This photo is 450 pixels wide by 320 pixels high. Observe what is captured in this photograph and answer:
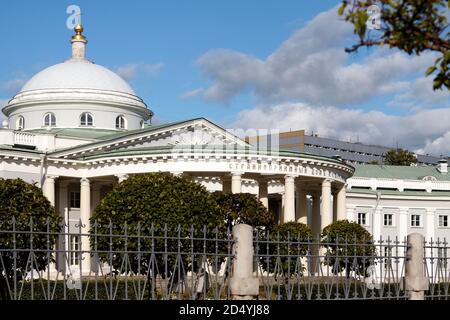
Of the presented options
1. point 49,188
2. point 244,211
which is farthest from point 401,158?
point 244,211

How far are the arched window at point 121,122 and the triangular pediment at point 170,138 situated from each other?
19.9 feet

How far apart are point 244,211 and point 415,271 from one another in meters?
18.7

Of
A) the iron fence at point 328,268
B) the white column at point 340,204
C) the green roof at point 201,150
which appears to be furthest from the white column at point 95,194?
the iron fence at point 328,268

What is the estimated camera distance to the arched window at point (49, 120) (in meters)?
53.6

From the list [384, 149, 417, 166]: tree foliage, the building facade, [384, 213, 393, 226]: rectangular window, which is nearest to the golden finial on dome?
[384, 213, 393, 226]: rectangular window

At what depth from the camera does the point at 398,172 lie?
224 ft

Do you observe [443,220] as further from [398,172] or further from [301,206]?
[301,206]

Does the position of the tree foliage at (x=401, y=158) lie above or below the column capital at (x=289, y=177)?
above

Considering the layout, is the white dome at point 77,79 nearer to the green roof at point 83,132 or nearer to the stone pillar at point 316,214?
the green roof at point 83,132
